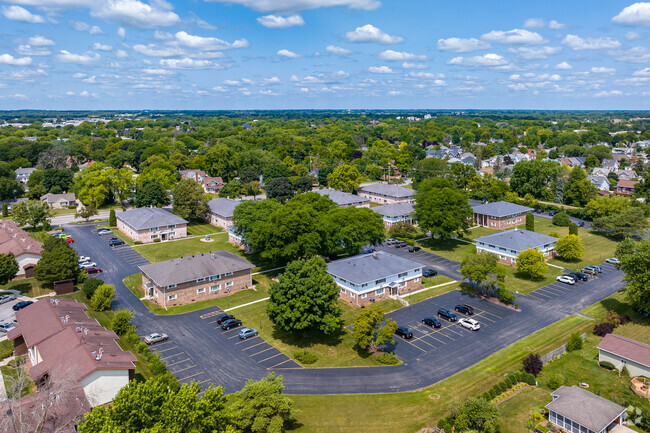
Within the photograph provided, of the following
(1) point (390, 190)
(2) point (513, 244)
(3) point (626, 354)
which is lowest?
(3) point (626, 354)

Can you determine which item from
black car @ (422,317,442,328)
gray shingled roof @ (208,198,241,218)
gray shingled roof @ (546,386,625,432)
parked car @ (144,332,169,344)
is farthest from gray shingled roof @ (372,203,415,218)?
gray shingled roof @ (546,386,625,432)

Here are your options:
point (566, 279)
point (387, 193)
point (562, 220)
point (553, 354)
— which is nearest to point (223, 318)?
point (553, 354)

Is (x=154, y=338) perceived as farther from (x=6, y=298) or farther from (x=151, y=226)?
(x=151, y=226)

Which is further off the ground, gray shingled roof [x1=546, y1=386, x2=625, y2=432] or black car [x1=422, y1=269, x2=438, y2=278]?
gray shingled roof [x1=546, y1=386, x2=625, y2=432]

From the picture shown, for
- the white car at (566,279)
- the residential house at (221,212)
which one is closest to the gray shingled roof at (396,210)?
the residential house at (221,212)

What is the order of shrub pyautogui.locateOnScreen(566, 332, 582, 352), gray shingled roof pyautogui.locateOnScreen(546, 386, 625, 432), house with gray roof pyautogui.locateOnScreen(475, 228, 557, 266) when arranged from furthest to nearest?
house with gray roof pyautogui.locateOnScreen(475, 228, 557, 266) → shrub pyautogui.locateOnScreen(566, 332, 582, 352) → gray shingled roof pyautogui.locateOnScreen(546, 386, 625, 432)

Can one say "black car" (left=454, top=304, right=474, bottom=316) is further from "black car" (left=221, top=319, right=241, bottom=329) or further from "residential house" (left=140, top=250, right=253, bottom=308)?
"residential house" (left=140, top=250, right=253, bottom=308)
